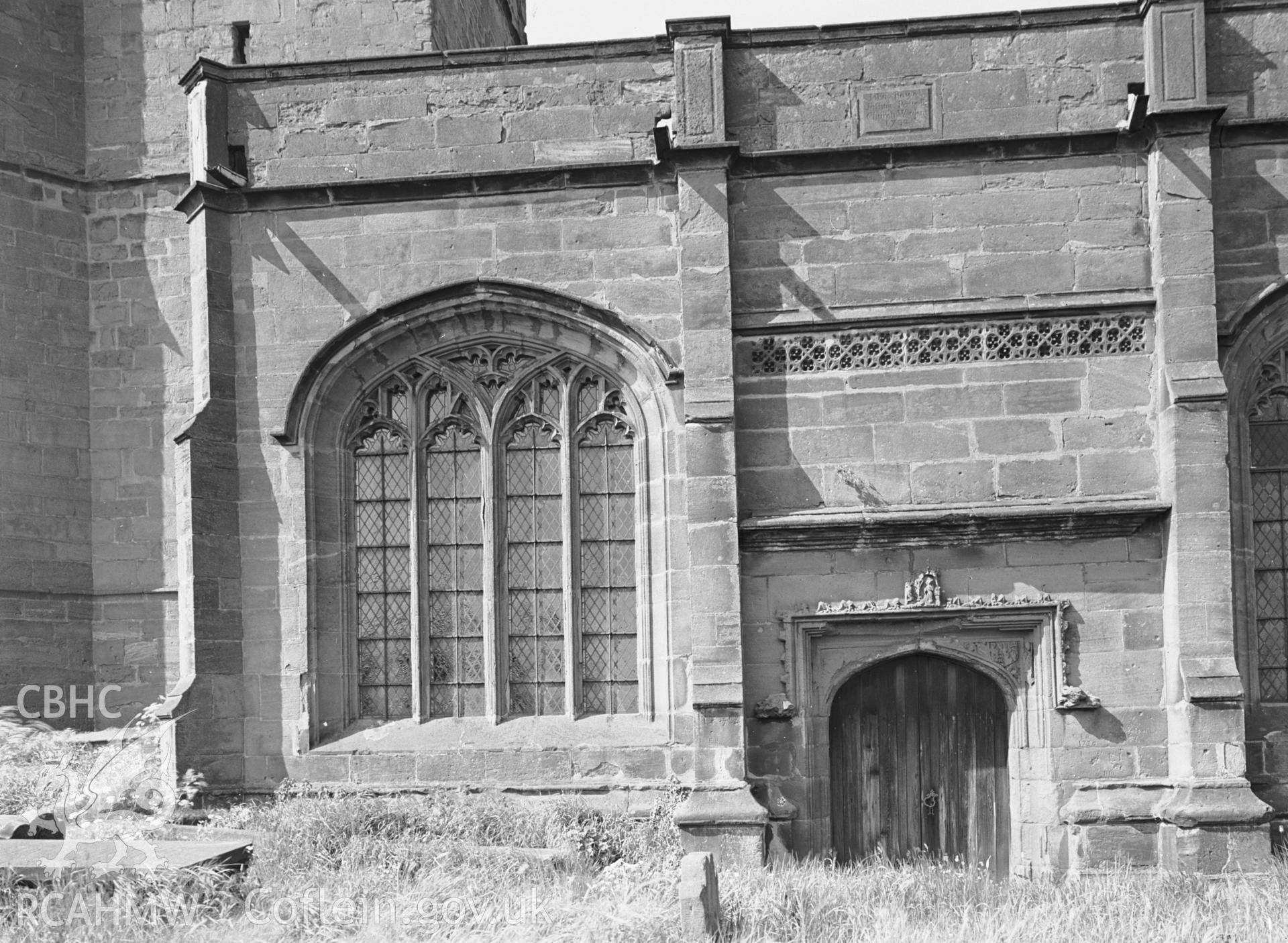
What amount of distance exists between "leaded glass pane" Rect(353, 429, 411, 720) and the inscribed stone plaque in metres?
4.72

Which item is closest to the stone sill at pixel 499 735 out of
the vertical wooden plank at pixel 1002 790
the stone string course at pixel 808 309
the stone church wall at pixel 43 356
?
the stone string course at pixel 808 309

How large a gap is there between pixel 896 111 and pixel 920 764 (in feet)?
17.2

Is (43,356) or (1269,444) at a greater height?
(43,356)

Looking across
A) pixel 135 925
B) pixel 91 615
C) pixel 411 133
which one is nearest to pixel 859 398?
pixel 411 133

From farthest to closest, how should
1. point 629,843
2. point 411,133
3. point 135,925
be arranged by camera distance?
point 411,133 < point 629,843 < point 135,925

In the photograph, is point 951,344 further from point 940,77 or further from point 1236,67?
point 1236,67

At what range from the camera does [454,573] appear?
39.8 feet

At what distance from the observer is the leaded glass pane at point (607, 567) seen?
1195 centimetres

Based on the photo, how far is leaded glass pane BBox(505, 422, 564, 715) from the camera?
39.4ft

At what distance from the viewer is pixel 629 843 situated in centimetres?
1088

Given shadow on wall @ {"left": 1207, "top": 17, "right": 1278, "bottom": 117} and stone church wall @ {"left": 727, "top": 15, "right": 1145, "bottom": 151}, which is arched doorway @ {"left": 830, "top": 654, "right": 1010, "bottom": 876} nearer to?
stone church wall @ {"left": 727, "top": 15, "right": 1145, "bottom": 151}

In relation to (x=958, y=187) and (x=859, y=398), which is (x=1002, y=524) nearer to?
(x=859, y=398)

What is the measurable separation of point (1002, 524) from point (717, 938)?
4.39 m

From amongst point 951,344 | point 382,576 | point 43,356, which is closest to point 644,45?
point 951,344
